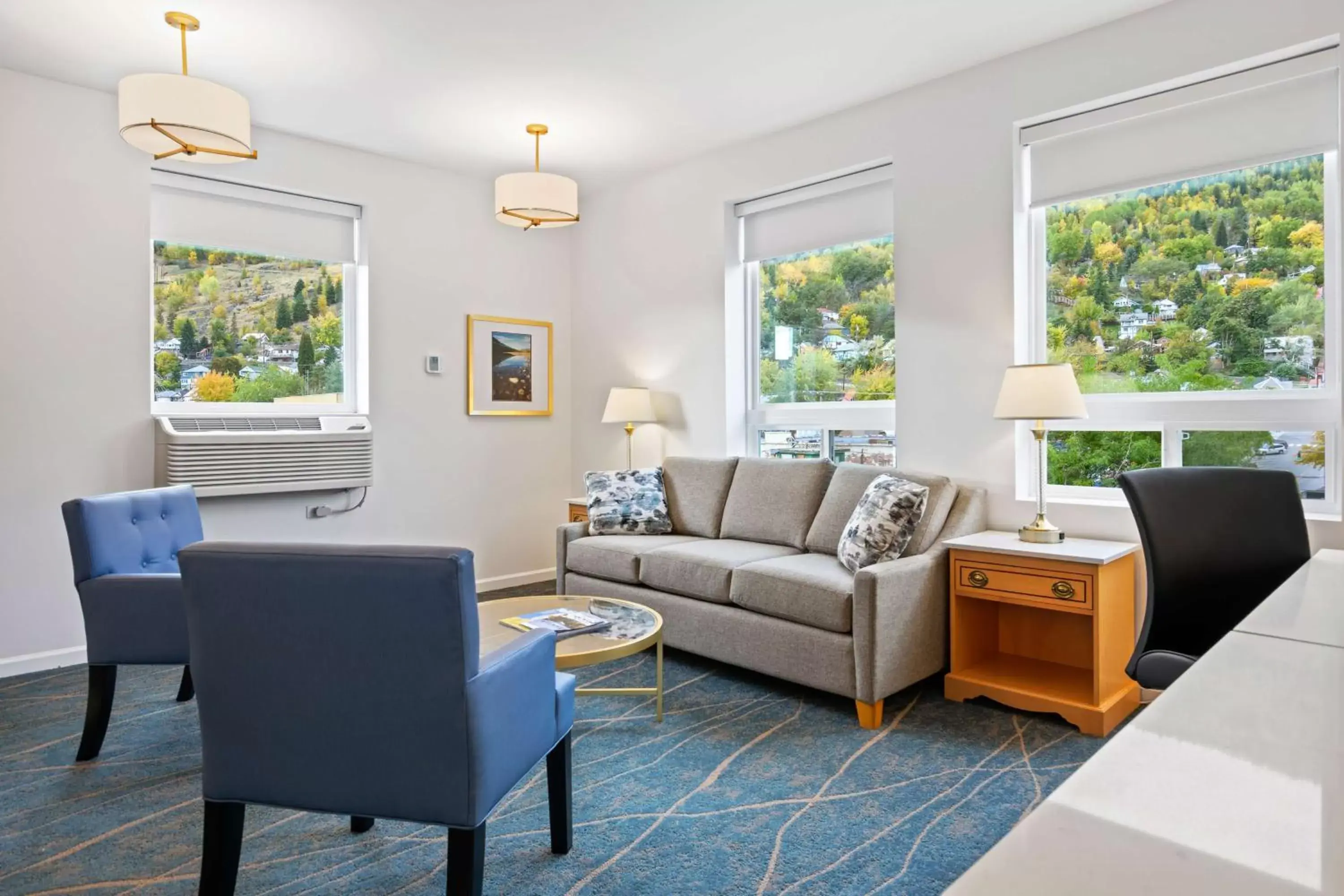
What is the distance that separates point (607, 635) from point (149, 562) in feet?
5.84

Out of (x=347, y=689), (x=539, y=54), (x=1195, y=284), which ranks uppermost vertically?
(x=539, y=54)

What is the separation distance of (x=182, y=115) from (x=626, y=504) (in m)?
2.58

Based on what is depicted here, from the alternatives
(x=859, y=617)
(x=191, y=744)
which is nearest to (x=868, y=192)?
(x=859, y=617)

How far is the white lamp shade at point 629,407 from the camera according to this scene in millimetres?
4844

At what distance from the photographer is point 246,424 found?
4219 millimetres

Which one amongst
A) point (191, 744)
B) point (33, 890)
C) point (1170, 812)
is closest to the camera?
point (1170, 812)

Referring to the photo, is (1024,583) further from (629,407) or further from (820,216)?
(629,407)

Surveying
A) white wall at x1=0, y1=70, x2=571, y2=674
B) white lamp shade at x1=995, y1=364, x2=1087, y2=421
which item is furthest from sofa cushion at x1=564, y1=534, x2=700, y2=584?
white lamp shade at x1=995, y1=364, x2=1087, y2=421

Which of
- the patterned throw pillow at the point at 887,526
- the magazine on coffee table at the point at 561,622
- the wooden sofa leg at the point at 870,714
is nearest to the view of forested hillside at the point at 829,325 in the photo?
the patterned throw pillow at the point at 887,526

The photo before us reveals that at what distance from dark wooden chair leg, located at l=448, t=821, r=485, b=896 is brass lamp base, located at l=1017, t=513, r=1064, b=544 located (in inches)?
93.3

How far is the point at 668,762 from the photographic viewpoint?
2.62 meters

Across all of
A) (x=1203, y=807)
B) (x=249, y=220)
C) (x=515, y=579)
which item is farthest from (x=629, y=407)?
(x=1203, y=807)

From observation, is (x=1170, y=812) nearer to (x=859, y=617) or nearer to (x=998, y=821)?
→ (x=998, y=821)

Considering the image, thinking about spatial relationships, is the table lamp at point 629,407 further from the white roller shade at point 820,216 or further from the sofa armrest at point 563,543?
the white roller shade at point 820,216
